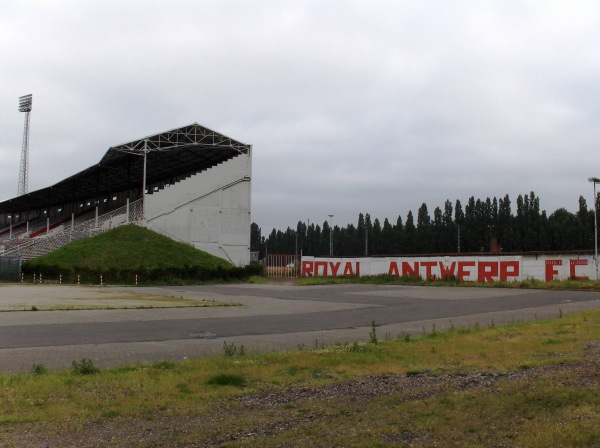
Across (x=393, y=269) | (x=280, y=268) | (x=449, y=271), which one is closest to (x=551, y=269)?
(x=449, y=271)

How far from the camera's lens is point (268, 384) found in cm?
857

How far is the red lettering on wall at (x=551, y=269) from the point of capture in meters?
41.2

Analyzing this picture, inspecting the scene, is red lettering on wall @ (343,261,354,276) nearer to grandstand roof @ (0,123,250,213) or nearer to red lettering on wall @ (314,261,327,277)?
red lettering on wall @ (314,261,327,277)

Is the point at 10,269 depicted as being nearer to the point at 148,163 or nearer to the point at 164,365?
the point at 148,163

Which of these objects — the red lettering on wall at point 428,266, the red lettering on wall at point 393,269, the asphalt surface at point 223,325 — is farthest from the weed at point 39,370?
the red lettering on wall at point 393,269

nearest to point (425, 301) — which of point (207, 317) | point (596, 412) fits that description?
point (207, 317)

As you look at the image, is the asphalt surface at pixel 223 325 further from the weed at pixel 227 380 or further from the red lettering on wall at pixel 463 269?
the red lettering on wall at pixel 463 269

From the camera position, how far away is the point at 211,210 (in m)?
60.5

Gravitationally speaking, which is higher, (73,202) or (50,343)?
(73,202)

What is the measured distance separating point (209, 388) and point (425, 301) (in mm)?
21076

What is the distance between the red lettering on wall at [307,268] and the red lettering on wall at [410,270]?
12219 millimetres

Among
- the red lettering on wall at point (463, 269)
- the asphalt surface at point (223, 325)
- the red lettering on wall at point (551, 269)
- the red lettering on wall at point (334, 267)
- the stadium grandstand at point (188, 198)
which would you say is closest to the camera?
the asphalt surface at point (223, 325)

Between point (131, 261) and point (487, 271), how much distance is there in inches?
1162

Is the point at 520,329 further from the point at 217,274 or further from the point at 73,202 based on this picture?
the point at 73,202
